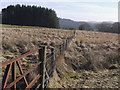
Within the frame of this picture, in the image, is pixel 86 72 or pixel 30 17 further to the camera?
pixel 30 17

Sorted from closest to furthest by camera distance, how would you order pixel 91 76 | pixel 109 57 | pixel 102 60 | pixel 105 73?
pixel 91 76 → pixel 105 73 → pixel 102 60 → pixel 109 57

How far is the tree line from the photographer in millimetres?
71188

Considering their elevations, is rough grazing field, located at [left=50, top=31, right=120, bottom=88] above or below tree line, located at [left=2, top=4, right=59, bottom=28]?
below

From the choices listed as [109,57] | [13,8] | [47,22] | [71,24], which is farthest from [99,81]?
[13,8]

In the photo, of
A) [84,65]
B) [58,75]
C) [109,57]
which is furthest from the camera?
[109,57]

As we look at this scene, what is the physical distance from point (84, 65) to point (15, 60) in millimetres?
6127

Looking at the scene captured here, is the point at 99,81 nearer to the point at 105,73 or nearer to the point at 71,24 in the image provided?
the point at 105,73

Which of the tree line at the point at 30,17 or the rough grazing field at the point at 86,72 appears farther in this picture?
the tree line at the point at 30,17

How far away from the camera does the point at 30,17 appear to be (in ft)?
235

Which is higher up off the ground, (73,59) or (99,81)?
(73,59)

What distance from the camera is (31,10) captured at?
7431 centimetres

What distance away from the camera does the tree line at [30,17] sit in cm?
7119

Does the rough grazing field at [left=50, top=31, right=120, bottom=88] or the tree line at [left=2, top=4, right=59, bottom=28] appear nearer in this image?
the rough grazing field at [left=50, top=31, right=120, bottom=88]

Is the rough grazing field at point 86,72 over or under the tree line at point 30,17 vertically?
under
